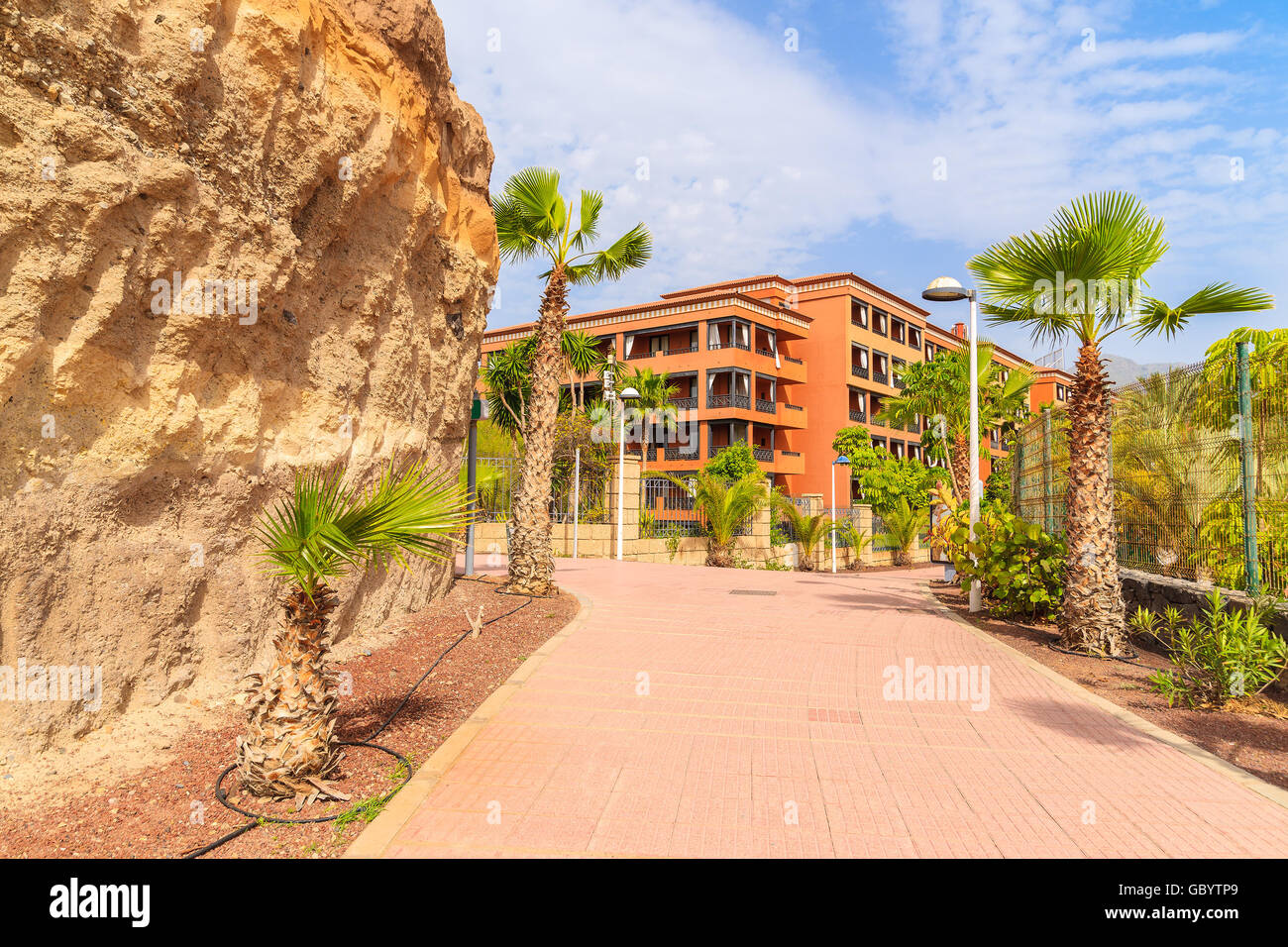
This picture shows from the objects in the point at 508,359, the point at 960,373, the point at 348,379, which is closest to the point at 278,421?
the point at 348,379

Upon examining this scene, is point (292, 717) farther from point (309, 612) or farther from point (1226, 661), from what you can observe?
point (1226, 661)

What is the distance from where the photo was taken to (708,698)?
6793mm

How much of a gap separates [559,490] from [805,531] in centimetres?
908

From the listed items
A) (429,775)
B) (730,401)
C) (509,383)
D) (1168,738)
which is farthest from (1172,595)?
(730,401)

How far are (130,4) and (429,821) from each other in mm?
5265

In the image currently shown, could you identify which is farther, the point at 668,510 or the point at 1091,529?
the point at 668,510

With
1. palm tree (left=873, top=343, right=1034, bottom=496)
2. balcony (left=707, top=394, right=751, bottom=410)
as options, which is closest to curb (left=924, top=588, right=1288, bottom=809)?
palm tree (left=873, top=343, right=1034, bottom=496)

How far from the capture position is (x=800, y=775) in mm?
4996

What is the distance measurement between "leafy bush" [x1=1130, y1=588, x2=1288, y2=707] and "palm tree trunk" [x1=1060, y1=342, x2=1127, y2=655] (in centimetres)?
160

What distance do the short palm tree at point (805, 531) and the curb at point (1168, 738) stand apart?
58.3 feet

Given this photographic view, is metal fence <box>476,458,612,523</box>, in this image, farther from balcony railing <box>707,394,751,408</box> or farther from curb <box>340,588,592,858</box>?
balcony railing <box>707,394,751,408</box>

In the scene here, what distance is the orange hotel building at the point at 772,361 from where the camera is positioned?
42.3 metres

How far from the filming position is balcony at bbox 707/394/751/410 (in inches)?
1646
